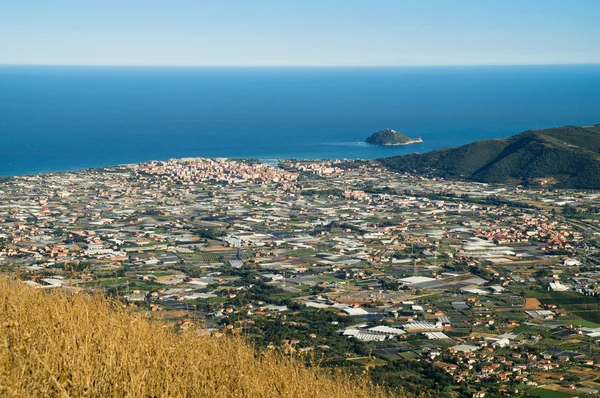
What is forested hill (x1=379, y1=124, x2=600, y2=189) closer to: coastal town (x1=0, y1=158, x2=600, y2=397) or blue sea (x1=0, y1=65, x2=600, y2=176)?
coastal town (x1=0, y1=158, x2=600, y2=397)

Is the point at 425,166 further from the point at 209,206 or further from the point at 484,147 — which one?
the point at 209,206

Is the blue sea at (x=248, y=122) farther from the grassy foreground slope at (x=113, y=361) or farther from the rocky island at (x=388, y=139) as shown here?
the grassy foreground slope at (x=113, y=361)

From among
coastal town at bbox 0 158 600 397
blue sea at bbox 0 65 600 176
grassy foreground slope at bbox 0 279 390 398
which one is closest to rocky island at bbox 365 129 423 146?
blue sea at bbox 0 65 600 176

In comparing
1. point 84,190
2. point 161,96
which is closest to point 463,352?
point 84,190

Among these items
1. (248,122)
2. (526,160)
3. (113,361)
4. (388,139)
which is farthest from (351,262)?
(248,122)

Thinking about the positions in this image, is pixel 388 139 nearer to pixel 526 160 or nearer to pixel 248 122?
pixel 526 160

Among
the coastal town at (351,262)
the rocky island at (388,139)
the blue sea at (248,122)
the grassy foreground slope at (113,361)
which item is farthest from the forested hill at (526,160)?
the grassy foreground slope at (113,361)
